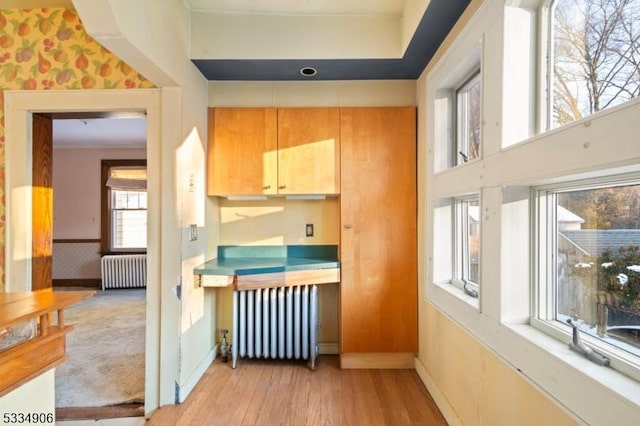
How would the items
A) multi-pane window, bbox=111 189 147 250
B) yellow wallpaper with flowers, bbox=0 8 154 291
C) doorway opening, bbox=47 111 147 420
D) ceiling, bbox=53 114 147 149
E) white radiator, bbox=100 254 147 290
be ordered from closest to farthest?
1. yellow wallpaper with flowers, bbox=0 8 154 291
2. ceiling, bbox=53 114 147 149
3. doorway opening, bbox=47 111 147 420
4. white radiator, bbox=100 254 147 290
5. multi-pane window, bbox=111 189 147 250

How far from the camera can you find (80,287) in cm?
588

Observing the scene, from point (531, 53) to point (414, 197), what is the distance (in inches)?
57.1

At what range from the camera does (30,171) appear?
7.62ft

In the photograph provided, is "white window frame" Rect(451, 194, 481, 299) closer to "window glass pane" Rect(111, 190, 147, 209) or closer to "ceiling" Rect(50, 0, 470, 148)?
"ceiling" Rect(50, 0, 470, 148)

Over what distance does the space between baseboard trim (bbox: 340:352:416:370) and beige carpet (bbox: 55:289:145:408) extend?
5.22ft

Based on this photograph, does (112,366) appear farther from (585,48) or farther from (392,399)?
(585,48)

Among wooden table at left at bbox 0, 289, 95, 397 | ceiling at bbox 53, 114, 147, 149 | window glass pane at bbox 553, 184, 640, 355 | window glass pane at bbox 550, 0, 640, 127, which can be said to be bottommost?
wooden table at left at bbox 0, 289, 95, 397

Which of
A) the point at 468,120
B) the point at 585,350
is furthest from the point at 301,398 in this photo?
the point at 468,120

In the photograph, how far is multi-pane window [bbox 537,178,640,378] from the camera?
3.39ft

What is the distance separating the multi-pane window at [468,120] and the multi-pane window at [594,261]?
0.75 metres

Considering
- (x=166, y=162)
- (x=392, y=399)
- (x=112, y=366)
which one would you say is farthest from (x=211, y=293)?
(x=392, y=399)

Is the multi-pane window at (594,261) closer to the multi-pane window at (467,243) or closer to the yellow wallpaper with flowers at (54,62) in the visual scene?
the multi-pane window at (467,243)

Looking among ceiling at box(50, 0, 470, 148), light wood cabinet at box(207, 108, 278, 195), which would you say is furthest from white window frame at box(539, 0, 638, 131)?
light wood cabinet at box(207, 108, 278, 195)

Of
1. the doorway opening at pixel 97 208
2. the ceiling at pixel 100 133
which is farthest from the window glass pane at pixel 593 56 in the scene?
the doorway opening at pixel 97 208
